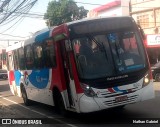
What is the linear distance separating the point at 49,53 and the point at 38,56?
155 centimetres

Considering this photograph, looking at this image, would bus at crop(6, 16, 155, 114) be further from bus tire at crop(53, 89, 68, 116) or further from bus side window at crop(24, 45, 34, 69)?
bus side window at crop(24, 45, 34, 69)

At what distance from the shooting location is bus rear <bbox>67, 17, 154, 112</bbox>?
382 inches

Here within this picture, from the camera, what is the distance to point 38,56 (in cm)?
1352

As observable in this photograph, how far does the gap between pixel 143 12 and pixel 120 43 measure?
26.5 m

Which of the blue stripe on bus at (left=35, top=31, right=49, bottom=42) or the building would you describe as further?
the building

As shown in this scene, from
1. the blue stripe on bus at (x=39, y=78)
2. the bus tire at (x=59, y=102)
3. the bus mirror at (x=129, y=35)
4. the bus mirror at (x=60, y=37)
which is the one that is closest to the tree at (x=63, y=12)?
the blue stripe on bus at (x=39, y=78)

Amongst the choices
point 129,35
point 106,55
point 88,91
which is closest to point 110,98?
point 88,91

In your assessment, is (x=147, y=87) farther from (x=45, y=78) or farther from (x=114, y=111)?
(x=45, y=78)

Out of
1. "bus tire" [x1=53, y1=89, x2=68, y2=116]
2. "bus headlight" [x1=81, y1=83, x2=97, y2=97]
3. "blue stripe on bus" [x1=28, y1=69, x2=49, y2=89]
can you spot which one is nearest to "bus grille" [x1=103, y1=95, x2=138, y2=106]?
"bus headlight" [x1=81, y1=83, x2=97, y2=97]

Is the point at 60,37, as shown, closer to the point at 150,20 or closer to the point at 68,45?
the point at 68,45

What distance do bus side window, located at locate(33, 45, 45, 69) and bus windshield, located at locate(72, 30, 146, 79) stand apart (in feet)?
10.7

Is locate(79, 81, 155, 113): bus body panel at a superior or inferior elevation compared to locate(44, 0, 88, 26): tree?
inferior

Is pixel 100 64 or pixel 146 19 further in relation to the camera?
pixel 146 19

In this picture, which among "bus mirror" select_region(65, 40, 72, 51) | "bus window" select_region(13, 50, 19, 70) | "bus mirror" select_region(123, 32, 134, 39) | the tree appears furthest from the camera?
the tree
